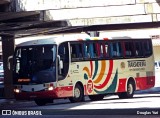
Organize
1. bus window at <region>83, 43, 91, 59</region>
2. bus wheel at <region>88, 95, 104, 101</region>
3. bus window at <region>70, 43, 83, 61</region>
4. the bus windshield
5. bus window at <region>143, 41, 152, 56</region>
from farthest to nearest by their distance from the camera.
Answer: bus window at <region>143, 41, 152, 56</region> → bus wheel at <region>88, 95, 104, 101</region> → bus window at <region>83, 43, 91, 59</region> → bus window at <region>70, 43, 83, 61</region> → the bus windshield

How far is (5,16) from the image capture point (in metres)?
28.6

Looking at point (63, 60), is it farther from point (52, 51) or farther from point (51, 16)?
point (51, 16)

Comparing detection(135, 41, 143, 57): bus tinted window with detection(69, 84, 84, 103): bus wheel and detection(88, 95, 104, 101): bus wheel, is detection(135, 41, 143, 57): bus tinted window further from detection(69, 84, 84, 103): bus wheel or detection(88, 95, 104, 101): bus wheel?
detection(69, 84, 84, 103): bus wheel

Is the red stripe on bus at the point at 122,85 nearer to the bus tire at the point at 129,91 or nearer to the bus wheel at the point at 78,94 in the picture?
the bus tire at the point at 129,91

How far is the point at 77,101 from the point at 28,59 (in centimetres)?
302

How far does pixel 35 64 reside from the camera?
25.3 m

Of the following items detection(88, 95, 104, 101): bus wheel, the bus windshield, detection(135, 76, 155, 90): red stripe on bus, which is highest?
the bus windshield

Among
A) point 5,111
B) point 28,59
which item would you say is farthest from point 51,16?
point 5,111

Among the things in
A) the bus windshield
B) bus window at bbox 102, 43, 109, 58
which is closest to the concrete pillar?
the bus windshield

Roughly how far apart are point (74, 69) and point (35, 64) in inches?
72.5

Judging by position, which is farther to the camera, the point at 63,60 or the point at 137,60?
the point at 137,60

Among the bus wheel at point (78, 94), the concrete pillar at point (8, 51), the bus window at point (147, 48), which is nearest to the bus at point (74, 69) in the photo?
the bus wheel at point (78, 94)

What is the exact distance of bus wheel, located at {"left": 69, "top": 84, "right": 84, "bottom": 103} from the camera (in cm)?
2552

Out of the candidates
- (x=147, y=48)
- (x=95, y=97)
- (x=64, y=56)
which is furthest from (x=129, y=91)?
(x=64, y=56)
